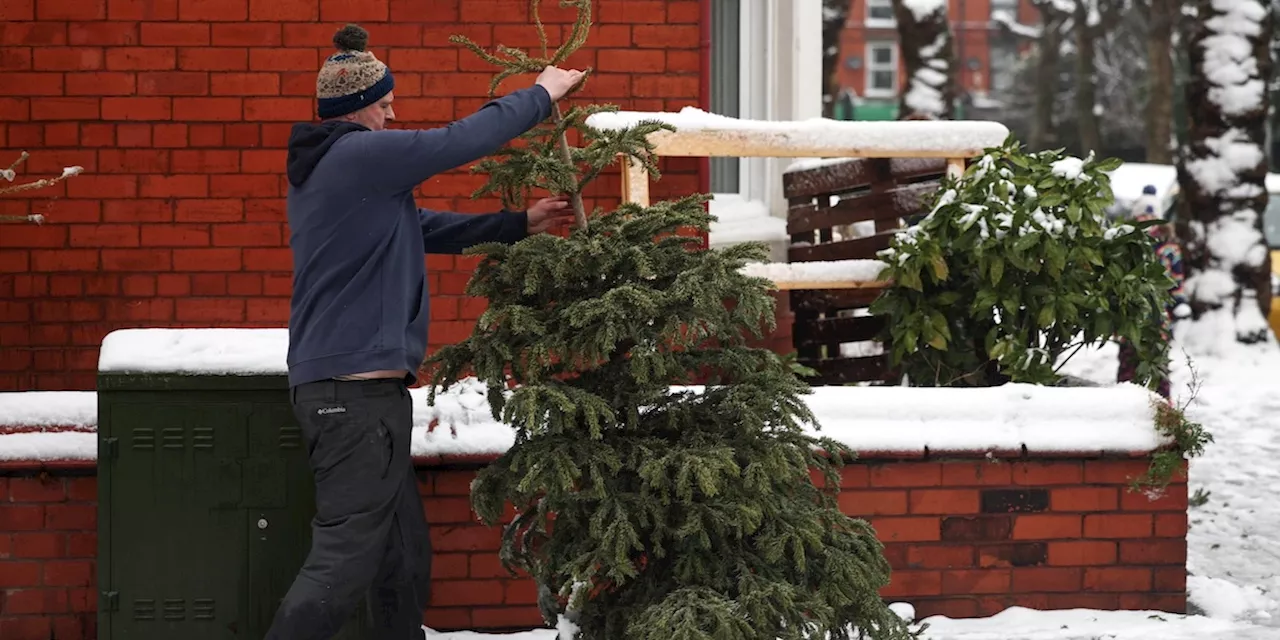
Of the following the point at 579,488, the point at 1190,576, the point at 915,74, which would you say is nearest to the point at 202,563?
the point at 579,488

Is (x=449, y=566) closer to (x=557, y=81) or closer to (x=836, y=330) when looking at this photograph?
(x=557, y=81)

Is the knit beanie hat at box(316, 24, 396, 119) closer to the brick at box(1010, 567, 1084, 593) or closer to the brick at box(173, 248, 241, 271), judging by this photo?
the brick at box(173, 248, 241, 271)

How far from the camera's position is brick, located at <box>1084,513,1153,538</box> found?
5082mm

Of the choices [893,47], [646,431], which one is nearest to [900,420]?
[646,431]

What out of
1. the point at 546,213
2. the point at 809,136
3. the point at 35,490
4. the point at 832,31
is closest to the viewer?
the point at 546,213

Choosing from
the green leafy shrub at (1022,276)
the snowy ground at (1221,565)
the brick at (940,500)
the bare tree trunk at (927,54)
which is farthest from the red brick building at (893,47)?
the brick at (940,500)

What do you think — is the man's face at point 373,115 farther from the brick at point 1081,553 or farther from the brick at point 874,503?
the brick at point 1081,553

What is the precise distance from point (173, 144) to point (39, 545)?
60.2 inches

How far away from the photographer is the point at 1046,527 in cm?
506

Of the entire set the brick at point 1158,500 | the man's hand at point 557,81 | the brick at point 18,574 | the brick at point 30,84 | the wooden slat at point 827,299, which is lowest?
the brick at point 18,574

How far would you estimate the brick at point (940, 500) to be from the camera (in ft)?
16.4

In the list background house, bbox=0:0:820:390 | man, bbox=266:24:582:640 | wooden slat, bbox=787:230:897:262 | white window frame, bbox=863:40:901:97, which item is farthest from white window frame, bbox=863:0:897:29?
man, bbox=266:24:582:640

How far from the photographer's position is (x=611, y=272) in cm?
384

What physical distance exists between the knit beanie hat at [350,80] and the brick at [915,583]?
92.4 inches
